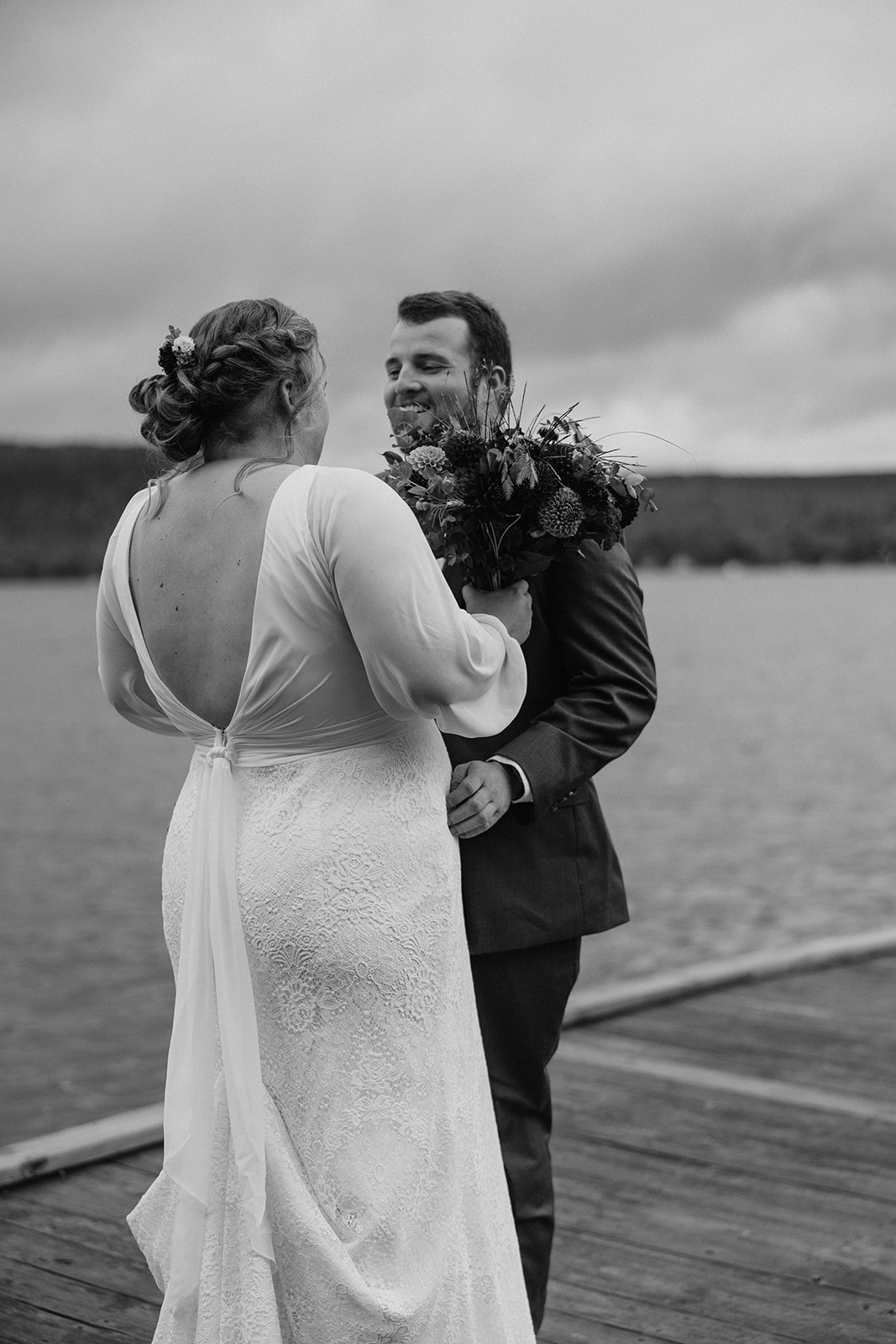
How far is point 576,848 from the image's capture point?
10.8 feet

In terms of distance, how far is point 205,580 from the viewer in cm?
257

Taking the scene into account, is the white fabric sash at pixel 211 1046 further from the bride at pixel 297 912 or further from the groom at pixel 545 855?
the groom at pixel 545 855

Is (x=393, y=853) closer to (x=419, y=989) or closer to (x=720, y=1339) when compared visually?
(x=419, y=989)

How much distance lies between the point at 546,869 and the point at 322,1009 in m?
0.80

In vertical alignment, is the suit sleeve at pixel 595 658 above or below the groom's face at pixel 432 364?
below

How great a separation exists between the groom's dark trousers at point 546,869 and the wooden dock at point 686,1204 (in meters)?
0.63

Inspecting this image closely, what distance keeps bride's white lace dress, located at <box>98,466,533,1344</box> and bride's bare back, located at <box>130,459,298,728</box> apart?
46 millimetres

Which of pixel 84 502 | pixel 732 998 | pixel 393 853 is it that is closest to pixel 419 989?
pixel 393 853

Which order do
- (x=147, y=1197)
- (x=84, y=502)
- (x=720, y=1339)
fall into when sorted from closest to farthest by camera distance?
(x=147, y=1197), (x=720, y=1339), (x=84, y=502)

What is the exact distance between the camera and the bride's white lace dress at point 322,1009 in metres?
2.52

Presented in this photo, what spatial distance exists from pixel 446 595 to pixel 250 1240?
1.06 meters

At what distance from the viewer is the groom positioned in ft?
10.3

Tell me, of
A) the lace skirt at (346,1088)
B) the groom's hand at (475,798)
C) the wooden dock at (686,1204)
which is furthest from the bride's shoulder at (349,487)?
the wooden dock at (686,1204)

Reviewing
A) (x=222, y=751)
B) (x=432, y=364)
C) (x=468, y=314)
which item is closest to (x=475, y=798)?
(x=222, y=751)
